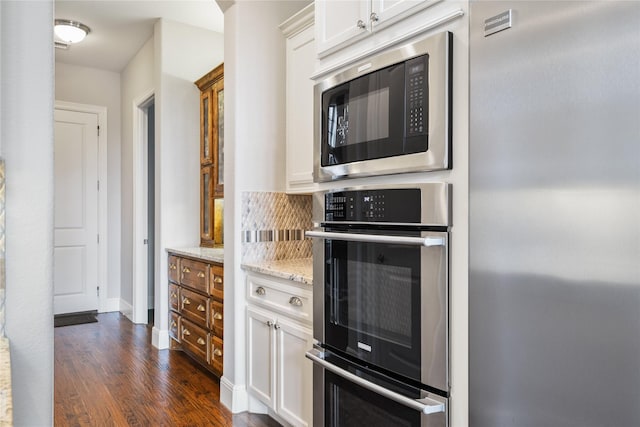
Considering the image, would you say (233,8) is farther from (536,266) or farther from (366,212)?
(536,266)

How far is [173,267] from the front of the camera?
382cm

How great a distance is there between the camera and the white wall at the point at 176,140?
13.1 feet

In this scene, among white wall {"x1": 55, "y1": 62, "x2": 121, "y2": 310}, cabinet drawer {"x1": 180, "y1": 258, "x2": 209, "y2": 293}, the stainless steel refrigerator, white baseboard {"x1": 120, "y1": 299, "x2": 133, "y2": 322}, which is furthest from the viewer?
white wall {"x1": 55, "y1": 62, "x2": 121, "y2": 310}

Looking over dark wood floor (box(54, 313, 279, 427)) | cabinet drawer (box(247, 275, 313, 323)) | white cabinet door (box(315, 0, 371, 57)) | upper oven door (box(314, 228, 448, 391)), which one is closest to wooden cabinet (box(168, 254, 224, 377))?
dark wood floor (box(54, 313, 279, 427))

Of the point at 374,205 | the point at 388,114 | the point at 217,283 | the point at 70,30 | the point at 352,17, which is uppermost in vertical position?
the point at 70,30

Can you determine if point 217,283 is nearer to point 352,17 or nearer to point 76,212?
point 352,17

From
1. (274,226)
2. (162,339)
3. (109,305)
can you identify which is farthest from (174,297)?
(109,305)

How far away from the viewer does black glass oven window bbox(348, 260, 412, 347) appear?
1.44 metres

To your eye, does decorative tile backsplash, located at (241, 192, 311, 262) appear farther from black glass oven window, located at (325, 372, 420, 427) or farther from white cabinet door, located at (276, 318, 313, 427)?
black glass oven window, located at (325, 372, 420, 427)

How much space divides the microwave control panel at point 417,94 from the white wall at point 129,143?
149 inches

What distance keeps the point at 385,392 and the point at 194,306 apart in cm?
223

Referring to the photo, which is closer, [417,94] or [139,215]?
[417,94]

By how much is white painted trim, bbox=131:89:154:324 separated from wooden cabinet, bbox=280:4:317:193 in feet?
8.22

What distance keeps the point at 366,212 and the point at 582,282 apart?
75 cm
